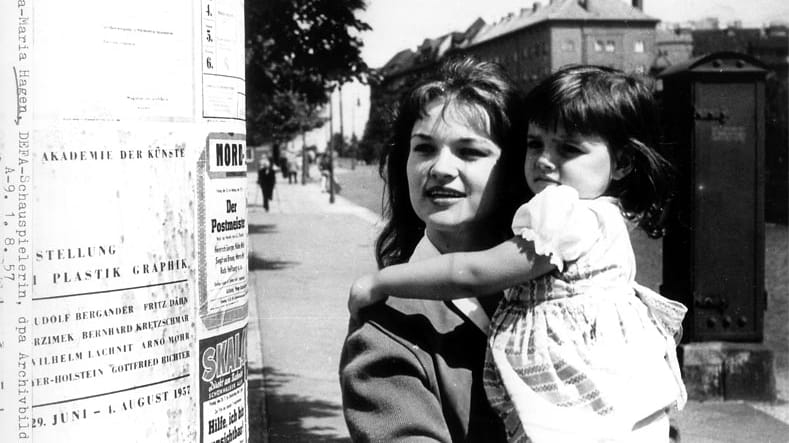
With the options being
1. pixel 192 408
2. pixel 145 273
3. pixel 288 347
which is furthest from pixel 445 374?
pixel 288 347

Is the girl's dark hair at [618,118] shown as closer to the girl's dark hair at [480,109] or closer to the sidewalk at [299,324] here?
the girl's dark hair at [480,109]

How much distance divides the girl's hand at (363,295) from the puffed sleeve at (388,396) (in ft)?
0.29

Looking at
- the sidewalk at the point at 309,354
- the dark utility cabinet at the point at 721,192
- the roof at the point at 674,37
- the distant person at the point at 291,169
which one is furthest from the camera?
the roof at the point at 674,37

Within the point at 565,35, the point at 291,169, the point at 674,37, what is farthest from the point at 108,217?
the point at 565,35

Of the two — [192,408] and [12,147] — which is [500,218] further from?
[12,147]

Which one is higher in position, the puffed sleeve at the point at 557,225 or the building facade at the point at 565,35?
Answer: the building facade at the point at 565,35

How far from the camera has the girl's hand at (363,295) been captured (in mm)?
1985

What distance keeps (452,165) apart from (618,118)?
39 centimetres

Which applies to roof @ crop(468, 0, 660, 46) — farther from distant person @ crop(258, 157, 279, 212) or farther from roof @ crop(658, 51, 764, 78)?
roof @ crop(658, 51, 764, 78)

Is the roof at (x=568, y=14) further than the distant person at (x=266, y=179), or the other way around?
the roof at (x=568, y=14)

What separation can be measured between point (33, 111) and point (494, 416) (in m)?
1.10

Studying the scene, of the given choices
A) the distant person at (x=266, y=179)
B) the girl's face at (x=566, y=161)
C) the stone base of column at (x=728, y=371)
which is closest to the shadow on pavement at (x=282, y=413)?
the stone base of column at (x=728, y=371)

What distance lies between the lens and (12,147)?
155 centimetres

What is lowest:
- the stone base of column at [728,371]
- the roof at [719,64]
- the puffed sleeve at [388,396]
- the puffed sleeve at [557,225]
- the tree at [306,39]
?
the stone base of column at [728,371]
